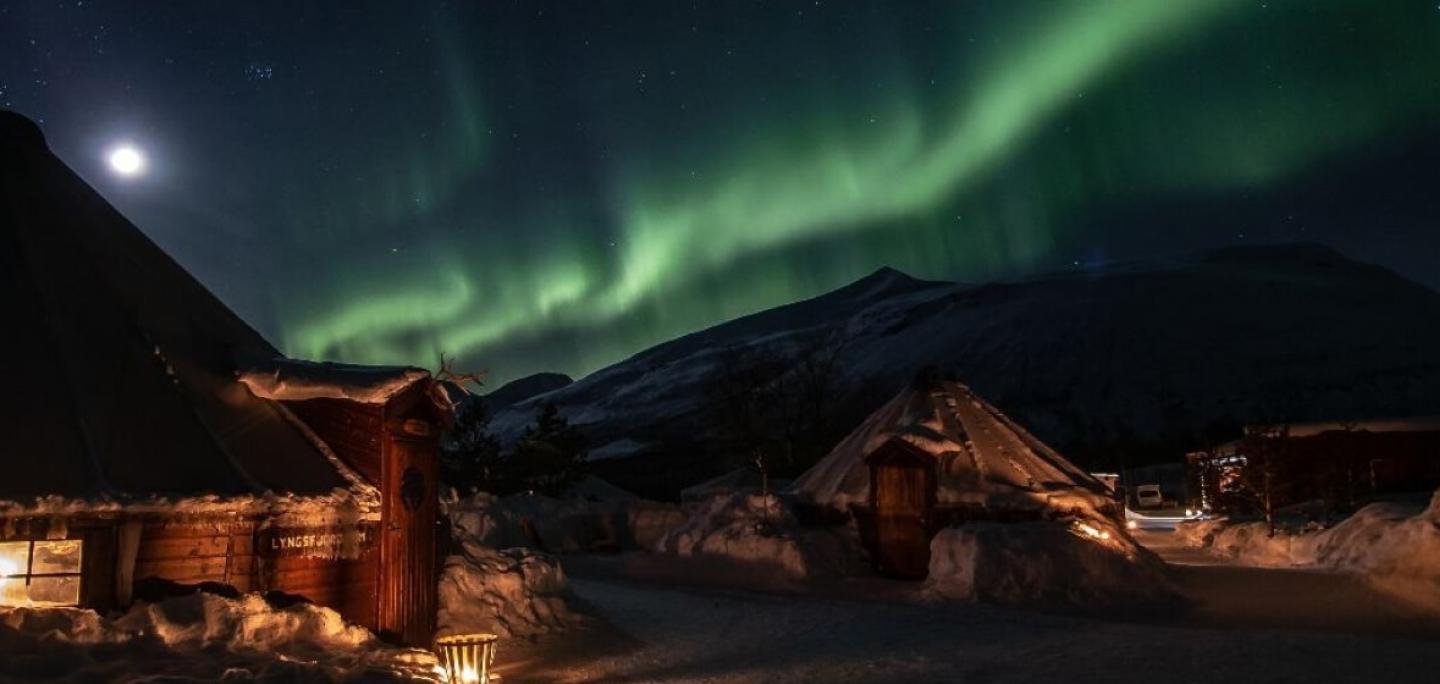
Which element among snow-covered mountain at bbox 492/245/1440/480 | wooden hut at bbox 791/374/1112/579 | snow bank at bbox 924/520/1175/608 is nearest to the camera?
snow bank at bbox 924/520/1175/608

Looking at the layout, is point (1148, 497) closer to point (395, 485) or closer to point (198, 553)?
point (395, 485)

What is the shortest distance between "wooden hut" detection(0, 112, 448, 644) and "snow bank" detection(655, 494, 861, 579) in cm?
1142

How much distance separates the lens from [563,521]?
3478 centimetres

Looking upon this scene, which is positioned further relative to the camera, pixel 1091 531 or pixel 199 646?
pixel 1091 531

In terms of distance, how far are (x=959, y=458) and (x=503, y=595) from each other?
43.9 ft

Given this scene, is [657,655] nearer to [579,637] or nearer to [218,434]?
[579,637]

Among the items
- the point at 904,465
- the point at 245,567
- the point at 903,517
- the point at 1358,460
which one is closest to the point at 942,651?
the point at 245,567

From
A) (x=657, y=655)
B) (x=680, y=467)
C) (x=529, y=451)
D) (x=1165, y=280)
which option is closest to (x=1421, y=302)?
(x=1165, y=280)

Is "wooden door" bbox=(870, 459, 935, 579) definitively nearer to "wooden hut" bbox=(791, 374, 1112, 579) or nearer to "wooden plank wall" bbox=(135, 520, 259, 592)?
"wooden hut" bbox=(791, 374, 1112, 579)

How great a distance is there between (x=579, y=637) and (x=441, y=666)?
3679 millimetres

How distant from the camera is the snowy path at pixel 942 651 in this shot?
11633mm

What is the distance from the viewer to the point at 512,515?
106ft

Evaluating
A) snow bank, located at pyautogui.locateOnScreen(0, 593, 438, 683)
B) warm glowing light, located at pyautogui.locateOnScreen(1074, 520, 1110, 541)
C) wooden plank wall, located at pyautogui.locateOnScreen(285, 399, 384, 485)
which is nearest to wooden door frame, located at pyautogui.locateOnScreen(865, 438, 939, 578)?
warm glowing light, located at pyautogui.locateOnScreen(1074, 520, 1110, 541)

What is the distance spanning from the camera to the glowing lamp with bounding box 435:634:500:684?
10.2 m
